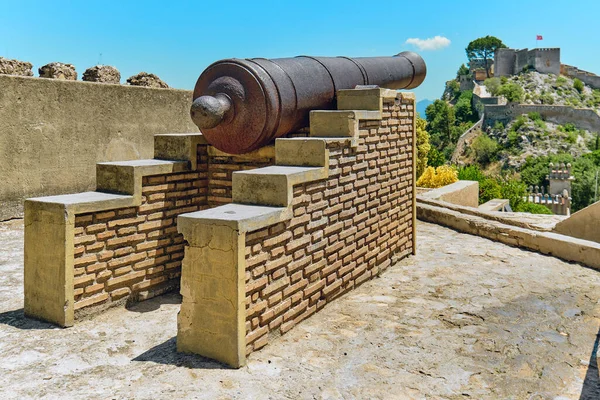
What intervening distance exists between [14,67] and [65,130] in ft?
3.29

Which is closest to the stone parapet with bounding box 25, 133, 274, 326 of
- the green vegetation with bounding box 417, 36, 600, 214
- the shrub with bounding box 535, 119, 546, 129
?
the green vegetation with bounding box 417, 36, 600, 214

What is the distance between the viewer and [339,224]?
4.75m

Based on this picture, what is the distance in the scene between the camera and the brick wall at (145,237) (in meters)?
4.14

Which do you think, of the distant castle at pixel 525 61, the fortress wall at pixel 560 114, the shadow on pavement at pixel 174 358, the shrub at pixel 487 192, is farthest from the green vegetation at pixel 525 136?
the shadow on pavement at pixel 174 358

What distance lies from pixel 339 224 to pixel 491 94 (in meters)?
88.2

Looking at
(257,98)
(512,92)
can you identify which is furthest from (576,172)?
(257,98)

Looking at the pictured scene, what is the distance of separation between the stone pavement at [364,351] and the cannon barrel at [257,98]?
148 centimetres

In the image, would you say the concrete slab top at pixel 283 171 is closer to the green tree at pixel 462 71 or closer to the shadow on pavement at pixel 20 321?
the shadow on pavement at pixel 20 321

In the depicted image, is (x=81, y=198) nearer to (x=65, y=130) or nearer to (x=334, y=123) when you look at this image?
(x=334, y=123)

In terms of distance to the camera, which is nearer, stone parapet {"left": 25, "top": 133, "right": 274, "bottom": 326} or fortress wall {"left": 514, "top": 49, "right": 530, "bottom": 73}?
stone parapet {"left": 25, "top": 133, "right": 274, "bottom": 326}

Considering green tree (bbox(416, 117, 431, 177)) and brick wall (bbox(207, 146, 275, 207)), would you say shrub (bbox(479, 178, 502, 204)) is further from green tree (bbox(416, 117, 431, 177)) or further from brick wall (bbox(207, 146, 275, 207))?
brick wall (bbox(207, 146, 275, 207))

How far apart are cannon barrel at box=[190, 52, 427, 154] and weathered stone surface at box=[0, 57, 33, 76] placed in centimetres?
379

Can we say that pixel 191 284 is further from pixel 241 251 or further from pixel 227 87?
pixel 227 87

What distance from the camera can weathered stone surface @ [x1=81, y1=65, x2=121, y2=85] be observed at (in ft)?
26.6
